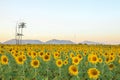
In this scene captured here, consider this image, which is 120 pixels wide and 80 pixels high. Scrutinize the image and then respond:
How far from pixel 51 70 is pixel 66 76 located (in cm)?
159

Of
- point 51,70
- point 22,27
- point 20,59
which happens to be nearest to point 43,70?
point 51,70

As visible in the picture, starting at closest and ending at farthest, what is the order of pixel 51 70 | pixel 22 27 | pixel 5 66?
pixel 5 66
pixel 51 70
pixel 22 27

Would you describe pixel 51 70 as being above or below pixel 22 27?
below

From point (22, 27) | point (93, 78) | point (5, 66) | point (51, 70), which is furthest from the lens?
point (22, 27)

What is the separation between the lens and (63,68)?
13.0 m

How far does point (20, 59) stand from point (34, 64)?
0.60 meters

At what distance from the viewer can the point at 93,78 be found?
9398 mm

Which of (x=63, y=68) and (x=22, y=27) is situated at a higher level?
(x=22, y=27)

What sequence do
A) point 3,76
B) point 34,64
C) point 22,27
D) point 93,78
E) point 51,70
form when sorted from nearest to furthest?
1. point 93,78
2. point 3,76
3. point 34,64
4. point 51,70
5. point 22,27

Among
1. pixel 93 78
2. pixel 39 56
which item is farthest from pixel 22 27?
pixel 93 78

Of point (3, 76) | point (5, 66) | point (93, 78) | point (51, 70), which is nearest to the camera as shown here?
point (93, 78)

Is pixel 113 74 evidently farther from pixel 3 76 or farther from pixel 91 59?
pixel 3 76

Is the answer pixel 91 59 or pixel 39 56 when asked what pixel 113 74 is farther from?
pixel 39 56

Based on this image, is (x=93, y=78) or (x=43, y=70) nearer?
(x=93, y=78)
